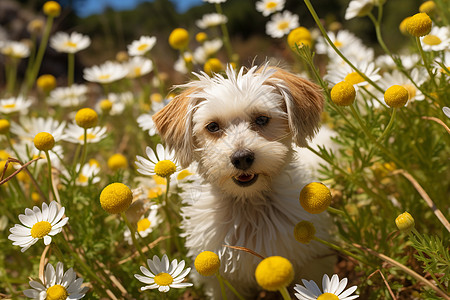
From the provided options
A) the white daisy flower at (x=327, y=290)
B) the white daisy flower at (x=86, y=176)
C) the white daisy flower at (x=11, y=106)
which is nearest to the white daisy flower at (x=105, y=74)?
the white daisy flower at (x=11, y=106)

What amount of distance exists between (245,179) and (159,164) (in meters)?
0.46

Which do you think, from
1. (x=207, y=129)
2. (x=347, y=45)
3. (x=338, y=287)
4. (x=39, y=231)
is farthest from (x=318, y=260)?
(x=347, y=45)

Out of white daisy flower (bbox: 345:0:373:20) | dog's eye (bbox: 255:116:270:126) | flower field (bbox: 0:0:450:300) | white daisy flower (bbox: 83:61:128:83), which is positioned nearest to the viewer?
flower field (bbox: 0:0:450:300)

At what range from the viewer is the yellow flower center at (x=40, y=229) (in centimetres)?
200

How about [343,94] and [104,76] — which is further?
[104,76]

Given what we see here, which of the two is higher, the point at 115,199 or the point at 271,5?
the point at 271,5

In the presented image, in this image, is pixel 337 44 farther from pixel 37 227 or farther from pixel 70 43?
pixel 37 227

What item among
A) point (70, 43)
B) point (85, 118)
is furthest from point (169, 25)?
point (85, 118)

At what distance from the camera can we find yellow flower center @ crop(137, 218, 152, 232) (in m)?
2.69

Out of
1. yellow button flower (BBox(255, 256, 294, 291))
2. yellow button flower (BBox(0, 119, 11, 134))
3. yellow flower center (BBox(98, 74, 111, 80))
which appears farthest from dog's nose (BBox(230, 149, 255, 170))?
yellow flower center (BBox(98, 74, 111, 80))

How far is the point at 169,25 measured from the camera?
8383 mm

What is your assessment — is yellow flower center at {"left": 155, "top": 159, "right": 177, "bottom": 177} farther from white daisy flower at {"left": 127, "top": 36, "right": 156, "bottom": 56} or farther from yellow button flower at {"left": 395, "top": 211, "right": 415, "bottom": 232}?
white daisy flower at {"left": 127, "top": 36, "right": 156, "bottom": 56}

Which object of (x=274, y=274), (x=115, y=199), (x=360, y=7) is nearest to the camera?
(x=274, y=274)

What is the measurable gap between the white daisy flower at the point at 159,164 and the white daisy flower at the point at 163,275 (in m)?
0.44
